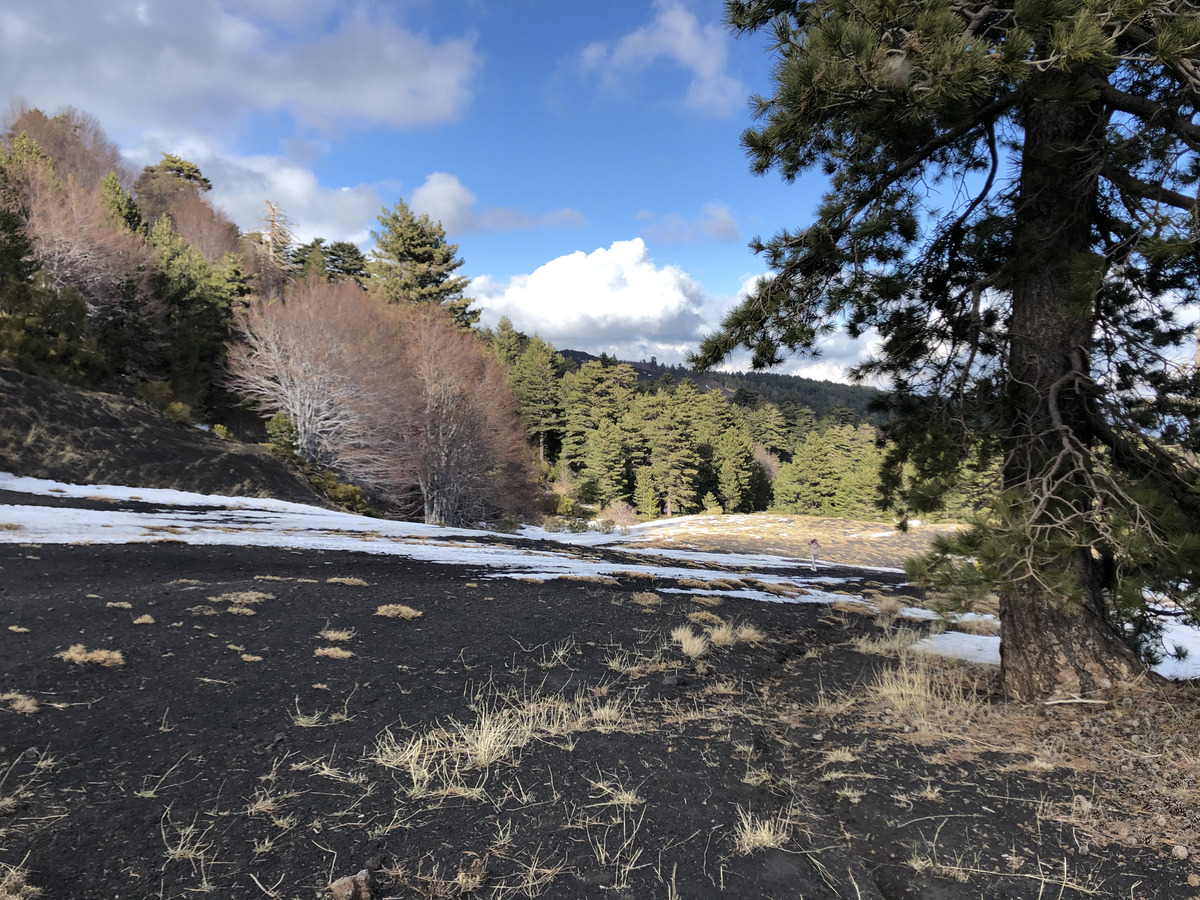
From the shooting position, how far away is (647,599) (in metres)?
7.81

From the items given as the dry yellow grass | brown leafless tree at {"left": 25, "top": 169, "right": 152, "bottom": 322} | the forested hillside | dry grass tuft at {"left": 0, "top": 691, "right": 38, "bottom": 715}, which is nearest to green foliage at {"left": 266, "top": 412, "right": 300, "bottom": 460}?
the forested hillside

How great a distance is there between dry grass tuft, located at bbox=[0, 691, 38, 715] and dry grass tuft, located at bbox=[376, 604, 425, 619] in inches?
111

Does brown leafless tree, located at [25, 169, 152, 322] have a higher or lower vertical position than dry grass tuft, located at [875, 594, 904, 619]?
higher

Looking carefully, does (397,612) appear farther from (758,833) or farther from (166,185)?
(166,185)

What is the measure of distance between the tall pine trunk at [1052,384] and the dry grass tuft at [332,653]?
16.5 ft

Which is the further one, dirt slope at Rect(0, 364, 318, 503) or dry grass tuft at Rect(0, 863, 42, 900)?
dirt slope at Rect(0, 364, 318, 503)

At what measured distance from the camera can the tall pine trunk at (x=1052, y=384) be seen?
4191 mm

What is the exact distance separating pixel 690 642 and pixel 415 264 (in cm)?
3846

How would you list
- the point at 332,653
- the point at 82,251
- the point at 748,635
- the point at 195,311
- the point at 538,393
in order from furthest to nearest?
the point at 538,393
the point at 195,311
the point at 82,251
the point at 748,635
the point at 332,653

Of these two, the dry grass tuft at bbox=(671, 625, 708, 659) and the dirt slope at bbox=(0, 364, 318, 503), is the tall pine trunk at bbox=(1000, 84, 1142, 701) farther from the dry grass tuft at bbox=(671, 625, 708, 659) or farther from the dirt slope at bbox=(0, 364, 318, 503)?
the dirt slope at bbox=(0, 364, 318, 503)

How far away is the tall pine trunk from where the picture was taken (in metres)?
4.19

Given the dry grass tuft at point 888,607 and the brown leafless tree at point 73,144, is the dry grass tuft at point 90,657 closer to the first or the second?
the dry grass tuft at point 888,607

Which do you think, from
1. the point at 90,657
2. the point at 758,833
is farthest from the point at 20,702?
the point at 758,833

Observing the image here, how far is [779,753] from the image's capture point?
155 inches
